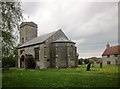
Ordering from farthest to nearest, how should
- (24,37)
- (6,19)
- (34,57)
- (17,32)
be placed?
1. (24,37)
2. (34,57)
3. (17,32)
4. (6,19)

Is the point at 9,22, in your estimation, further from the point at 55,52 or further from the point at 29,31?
the point at 29,31

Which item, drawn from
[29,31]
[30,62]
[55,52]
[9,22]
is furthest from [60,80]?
A: [29,31]

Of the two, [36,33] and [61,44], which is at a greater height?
Answer: [36,33]

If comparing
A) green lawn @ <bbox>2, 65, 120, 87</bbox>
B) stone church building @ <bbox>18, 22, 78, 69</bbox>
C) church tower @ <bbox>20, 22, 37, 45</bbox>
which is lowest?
green lawn @ <bbox>2, 65, 120, 87</bbox>

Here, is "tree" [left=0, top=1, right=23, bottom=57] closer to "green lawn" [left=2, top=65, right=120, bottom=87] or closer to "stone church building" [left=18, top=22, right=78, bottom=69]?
"green lawn" [left=2, top=65, right=120, bottom=87]

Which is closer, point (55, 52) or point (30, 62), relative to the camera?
point (55, 52)

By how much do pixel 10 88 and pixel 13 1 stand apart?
9351 mm

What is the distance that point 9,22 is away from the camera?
18141mm

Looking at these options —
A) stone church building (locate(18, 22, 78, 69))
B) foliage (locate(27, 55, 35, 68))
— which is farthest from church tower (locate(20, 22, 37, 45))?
stone church building (locate(18, 22, 78, 69))

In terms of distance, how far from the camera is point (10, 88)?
12.1 m

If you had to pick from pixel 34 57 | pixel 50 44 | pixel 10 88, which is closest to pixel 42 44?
pixel 50 44

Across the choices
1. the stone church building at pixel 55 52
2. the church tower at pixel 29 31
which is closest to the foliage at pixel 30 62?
the stone church building at pixel 55 52

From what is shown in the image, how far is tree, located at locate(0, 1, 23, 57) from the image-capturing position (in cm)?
1767

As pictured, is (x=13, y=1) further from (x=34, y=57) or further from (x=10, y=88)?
(x=34, y=57)
